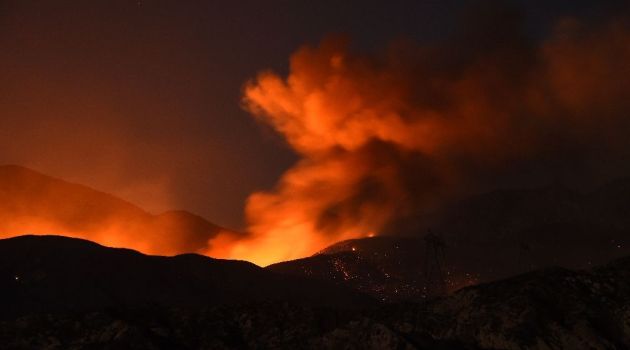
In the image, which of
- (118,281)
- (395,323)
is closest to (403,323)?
(395,323)

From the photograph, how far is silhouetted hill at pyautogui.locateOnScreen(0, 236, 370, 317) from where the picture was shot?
104m

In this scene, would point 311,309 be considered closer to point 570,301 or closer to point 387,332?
point 387,332

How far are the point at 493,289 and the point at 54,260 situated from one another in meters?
96.8

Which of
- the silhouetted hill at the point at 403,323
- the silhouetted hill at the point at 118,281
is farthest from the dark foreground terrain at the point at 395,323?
the silhouetted hill at the point at 118,281

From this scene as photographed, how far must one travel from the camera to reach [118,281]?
11494 cm

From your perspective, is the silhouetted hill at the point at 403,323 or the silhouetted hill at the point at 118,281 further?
the silhouetted hill at the point at 118,281

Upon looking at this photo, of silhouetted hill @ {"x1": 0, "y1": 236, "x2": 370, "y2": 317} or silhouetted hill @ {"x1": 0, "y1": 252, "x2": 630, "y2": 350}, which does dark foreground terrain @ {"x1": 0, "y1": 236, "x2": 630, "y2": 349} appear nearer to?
silhouetted hill @ {"x1": 0, "y1": 252, "x2": 630, "y2": 350}

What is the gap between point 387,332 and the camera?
45.2 meters

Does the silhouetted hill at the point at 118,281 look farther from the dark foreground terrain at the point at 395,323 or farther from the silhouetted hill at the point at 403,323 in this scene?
the silhouetted hill at the point at 403,323

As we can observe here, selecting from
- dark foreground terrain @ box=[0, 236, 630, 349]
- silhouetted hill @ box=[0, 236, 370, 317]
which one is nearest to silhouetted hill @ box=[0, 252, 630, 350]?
dark foreground terrain @ box=[0, 236, 630, 349]

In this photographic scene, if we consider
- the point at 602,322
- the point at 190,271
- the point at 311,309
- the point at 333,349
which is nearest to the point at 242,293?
the point at 190,271

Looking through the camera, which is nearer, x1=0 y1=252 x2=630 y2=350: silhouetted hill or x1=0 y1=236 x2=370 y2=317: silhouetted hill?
x1=0 y1=252 x2=630 y2=350: silhouetted hill

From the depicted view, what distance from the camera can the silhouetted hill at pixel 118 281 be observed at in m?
104

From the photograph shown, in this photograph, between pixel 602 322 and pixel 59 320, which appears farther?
pixel 59 320
